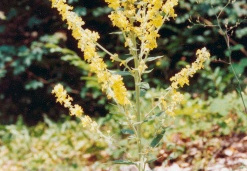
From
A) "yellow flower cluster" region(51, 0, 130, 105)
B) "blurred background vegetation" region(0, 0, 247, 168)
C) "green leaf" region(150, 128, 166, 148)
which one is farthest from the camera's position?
"blurred background vegetation" region(0, 0, 247, 168)

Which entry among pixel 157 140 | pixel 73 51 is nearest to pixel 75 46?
pixel 73 51

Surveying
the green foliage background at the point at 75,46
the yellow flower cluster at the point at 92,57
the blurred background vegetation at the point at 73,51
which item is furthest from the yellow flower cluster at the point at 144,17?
the green foliage background at the point at 75,46

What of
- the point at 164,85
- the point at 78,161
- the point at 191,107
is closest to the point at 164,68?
the point at 164,85

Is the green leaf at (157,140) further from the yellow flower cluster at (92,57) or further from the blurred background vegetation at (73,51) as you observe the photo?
the blurred background vegetation at (73,51)

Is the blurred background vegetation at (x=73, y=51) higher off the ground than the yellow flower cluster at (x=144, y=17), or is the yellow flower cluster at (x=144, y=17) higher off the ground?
the blurred background vegetation at (x=73, y=51)

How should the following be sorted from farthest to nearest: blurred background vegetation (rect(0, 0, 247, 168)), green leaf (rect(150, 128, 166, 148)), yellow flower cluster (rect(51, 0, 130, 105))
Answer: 1. blurred background vegetation (rect(0, 0, 247, 168))
2. green leaf (rect(150, 128, 166, 148))
3. yellow flower cluster (rect(51, 0, 130, 105))

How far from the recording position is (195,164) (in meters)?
3.66

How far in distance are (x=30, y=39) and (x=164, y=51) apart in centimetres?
194

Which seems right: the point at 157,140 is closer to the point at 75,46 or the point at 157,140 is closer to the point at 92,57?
the point at 92,57

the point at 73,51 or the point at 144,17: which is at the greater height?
the point at 73,51

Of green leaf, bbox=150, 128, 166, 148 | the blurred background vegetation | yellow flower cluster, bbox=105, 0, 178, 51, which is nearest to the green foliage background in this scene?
the blurred background vegetation

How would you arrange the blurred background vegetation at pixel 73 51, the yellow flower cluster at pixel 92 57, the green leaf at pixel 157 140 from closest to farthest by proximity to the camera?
the yellow flower cluster at pixel 92 57 < the green leaf at pixel 157 140 < the blurred background vegetation at pixel 73 51

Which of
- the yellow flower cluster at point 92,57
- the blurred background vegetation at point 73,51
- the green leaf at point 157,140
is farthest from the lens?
the blurred background vegetation at point 73,51

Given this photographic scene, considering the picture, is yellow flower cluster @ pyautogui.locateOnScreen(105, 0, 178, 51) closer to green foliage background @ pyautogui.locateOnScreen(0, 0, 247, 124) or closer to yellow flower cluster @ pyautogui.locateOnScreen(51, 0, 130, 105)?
yellow flower cluster @ pyautogui.locateOnScreen(51, 0, 130, 105)
